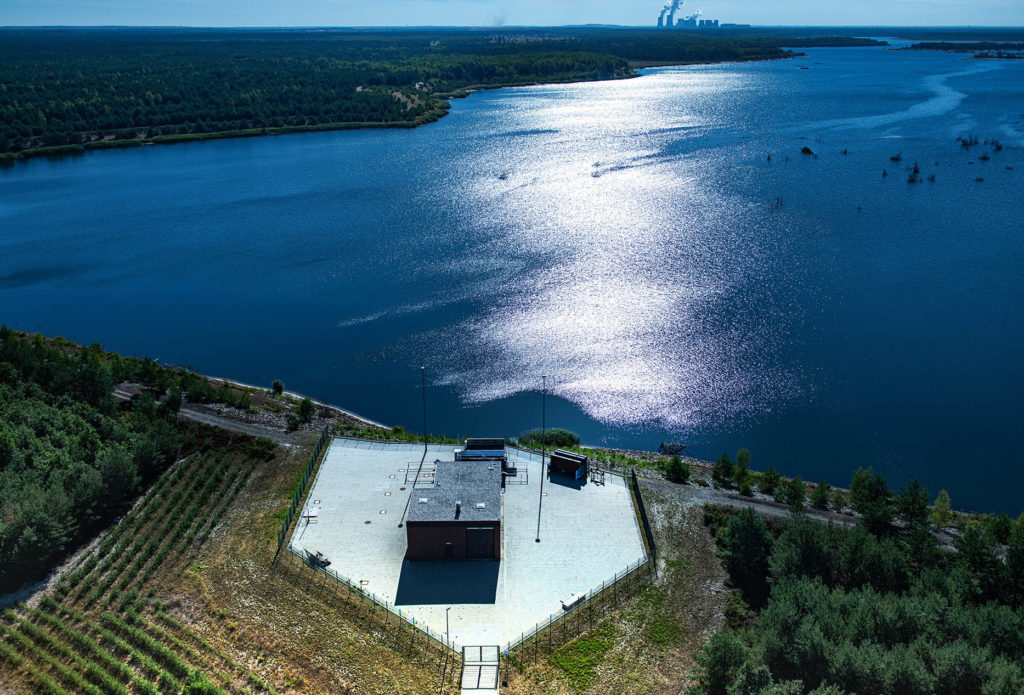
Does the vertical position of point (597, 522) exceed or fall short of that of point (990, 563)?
it falls short

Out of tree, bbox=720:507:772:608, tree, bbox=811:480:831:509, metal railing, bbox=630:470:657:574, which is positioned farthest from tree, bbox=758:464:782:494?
tree, bbox=720:507:772:608

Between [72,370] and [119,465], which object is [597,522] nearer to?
[119,465]

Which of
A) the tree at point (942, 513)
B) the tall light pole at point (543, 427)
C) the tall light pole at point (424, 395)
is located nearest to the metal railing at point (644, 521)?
the tall light pole at point (543, 427)

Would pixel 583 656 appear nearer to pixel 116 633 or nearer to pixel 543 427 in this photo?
pixel 543 427

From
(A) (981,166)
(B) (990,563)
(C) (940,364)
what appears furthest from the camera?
(A) (981,166)

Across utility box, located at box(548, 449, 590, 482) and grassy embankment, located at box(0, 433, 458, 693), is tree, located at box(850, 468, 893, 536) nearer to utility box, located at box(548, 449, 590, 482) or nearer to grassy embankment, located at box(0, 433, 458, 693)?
utility box, located at box(548, 449, 590, 482)

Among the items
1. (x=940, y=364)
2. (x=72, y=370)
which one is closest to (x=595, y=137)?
(x=940, y=364)

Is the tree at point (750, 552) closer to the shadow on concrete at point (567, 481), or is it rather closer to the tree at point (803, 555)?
the tree at point (803, 555)

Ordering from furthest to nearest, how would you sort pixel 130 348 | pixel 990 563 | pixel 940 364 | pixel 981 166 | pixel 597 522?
pixel 981 166, pixel 130 348, pixel 940 364, pixel 597 522, pixel 990 563
